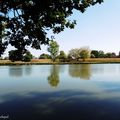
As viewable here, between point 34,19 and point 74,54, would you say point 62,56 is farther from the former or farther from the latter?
point 34,19

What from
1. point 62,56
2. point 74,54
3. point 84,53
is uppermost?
point 84,53

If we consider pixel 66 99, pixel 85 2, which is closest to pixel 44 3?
pixel 85 2

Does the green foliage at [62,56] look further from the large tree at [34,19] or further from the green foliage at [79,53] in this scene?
the large tree at [34,19]

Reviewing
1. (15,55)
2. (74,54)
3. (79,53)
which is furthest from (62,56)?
(15,55)

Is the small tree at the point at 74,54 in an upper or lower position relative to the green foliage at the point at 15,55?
upper

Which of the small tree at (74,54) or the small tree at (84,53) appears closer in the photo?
the small tree at (84,53)

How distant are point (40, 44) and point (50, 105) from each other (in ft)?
11.5

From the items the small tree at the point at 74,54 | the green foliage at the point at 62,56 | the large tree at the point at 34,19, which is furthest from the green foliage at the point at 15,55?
the small tree at the point at 74,54

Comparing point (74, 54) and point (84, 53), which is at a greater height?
point (84, 53)

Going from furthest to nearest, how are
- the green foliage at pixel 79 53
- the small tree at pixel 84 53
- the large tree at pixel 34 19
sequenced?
the green foliage at pixel 79 53 < the small tree at pixel 84 53 < the large tree at pixel 34 19

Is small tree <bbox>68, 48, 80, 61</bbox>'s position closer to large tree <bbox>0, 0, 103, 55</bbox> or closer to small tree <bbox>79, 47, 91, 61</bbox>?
small tree <bbox>79, 47, 91, 61</bbox>

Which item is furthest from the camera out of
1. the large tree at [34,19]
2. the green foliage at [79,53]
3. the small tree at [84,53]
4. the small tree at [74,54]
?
the small tree at [74,54]

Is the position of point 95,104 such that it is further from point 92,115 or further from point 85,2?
point 85,2

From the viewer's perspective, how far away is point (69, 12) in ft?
51.2
